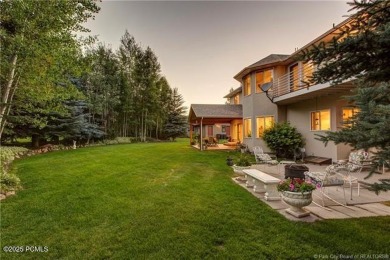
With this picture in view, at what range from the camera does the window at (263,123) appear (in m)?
14.6

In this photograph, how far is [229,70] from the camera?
25.0m

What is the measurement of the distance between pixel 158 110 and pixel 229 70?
12257mm

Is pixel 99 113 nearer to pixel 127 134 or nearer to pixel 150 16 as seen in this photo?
pixel 127 134

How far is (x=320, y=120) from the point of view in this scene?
38.9 ft

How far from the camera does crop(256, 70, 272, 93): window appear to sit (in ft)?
47.8

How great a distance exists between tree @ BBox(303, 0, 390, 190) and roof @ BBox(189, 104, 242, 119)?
14.2 meters

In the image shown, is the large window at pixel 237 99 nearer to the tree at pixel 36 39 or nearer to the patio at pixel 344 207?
the tree at pixel 36 39

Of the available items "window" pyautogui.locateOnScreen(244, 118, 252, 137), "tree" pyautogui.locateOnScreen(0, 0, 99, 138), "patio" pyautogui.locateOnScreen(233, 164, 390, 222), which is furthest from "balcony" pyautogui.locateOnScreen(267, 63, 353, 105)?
"tree" pyautogui.locateOnScreen(0, 0, 99, 138)

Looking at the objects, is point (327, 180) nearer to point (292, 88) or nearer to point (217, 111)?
point (292, 88)

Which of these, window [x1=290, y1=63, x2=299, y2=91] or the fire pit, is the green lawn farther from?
window [x1=290, y1=63, x2=299, y2=91]

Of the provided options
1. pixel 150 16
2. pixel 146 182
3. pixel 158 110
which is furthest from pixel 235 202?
pixel 158 110

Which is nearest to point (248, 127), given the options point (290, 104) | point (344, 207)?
point (290, 104)

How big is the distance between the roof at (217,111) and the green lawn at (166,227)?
1075 cm

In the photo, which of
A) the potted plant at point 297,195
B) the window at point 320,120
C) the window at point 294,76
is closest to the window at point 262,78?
the window at point 294,76
